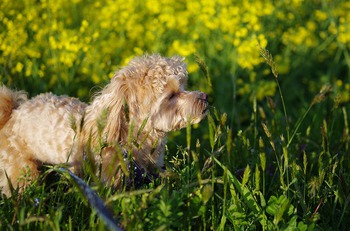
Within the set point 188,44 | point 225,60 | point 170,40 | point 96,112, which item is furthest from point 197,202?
point 170,40

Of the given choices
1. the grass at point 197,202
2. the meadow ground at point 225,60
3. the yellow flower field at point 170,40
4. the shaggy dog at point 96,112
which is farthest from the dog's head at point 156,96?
the yellow flower field at point 170,40

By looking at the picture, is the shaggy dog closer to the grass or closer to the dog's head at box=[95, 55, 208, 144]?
the dog's head at box=[95, 55, 208, 144]

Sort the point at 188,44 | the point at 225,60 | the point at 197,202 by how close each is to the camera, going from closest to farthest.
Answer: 1. the point at 197,202
2. the point at 188,44
3. the point at 225,60

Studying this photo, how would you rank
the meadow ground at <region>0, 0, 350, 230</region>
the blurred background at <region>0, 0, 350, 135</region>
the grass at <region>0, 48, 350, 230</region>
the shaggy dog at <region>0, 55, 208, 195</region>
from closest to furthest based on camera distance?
the grass at <region>0, 48, 350, 230</region>
the shaggy dog at <region>0, 55, 208, 195</region>
the meadow ground at <region>0, 0, 350, 230</region>
the blurred background at <region>0, 0, 350, 135</region>

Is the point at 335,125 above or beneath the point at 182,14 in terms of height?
beneath

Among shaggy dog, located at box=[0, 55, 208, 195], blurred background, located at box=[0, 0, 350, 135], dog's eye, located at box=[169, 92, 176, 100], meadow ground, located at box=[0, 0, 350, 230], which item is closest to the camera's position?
shaggy dog, located at box=[0, 55, 208, 195]

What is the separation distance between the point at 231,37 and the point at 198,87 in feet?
1.95

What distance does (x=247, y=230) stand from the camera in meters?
2.77

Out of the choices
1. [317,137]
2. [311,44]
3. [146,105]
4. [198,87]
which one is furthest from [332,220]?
[311,44]

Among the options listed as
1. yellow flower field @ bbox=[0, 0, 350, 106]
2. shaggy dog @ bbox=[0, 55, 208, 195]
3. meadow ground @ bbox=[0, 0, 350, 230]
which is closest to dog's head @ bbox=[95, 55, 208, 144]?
shaggy dog @ bbox=[0, 55, 208, 195]

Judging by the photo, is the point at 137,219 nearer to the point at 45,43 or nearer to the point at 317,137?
the point at 317,137

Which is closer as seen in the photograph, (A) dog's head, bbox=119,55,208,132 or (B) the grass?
(B) the grass

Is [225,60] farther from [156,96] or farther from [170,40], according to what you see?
[156,96]

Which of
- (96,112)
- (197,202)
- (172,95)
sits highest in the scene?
(96,112)
